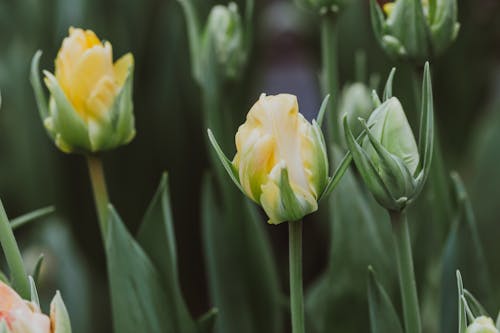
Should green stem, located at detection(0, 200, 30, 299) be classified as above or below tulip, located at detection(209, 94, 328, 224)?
below

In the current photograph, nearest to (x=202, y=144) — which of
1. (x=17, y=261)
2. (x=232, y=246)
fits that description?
(x=232, y=246)

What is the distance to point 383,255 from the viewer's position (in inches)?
26.1

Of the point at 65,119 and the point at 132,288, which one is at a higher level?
the point at 65,119

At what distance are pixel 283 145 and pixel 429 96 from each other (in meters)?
0.07

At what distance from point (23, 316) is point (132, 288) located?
0.17 m

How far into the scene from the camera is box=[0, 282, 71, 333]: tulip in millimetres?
425

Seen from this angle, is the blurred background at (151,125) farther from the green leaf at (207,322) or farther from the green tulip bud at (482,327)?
the green tulip bud at (482,327)

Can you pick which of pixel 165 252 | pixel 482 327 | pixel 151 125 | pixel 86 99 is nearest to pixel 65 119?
pixel 86 99

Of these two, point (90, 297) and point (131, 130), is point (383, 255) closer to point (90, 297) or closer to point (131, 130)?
point (131, 130)

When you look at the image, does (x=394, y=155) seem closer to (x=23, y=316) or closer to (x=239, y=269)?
(x=23, y=316)

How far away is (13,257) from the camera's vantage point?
49 centimetres

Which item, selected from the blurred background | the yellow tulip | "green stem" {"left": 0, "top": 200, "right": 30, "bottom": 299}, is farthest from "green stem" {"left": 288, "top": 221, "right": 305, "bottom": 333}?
the blurred background

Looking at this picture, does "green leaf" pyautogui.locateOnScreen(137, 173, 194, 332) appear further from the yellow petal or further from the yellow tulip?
the yellow tulip

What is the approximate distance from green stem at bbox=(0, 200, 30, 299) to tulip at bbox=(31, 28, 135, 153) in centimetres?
7
